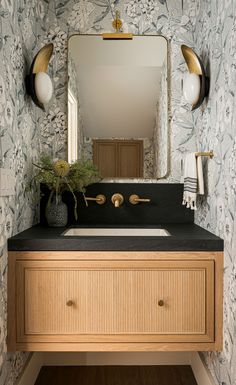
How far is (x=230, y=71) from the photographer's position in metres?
1.64

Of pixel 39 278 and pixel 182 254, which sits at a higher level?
pixel 182 254

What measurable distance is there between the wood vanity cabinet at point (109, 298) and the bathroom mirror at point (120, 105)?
2.60 feet

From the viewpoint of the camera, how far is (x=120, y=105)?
2383mm

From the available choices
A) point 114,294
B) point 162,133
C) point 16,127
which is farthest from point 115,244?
point 162,133

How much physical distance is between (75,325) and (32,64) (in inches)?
54.3

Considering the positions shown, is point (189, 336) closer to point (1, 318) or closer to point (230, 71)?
point (1, 318)

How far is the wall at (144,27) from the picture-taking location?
7.77ft

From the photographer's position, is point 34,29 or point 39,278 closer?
point 39,278

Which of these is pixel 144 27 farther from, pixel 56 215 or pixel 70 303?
pixel 70 303

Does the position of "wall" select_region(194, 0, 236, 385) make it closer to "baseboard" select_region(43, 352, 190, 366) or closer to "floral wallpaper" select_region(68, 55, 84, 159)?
"baseboard" select_region(43, 352, 190, 366)

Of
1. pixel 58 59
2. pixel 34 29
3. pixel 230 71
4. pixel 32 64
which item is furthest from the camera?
pixel 58 59

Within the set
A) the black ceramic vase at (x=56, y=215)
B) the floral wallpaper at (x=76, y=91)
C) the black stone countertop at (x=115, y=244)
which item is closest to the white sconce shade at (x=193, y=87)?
the floral wallpaper at (x=76, y=91)

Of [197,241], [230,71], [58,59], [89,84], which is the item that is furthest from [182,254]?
[58,59]

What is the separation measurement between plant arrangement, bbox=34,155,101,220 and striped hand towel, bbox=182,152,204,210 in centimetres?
55
